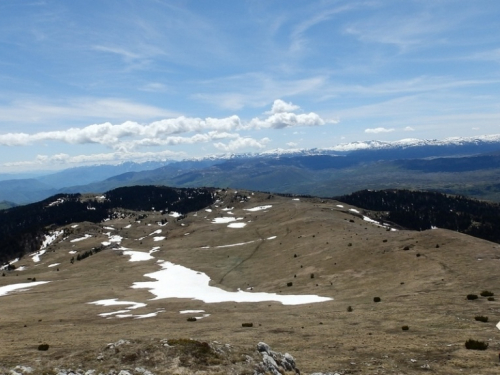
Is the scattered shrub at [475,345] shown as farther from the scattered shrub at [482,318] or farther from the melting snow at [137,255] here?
the melting snow at [137,255]

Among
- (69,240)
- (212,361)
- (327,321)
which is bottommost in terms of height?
(69,240)

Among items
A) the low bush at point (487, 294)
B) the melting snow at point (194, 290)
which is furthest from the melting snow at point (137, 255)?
the low bush at point (487, 294)

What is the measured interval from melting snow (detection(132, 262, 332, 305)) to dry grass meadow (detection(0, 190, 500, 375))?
115 inches

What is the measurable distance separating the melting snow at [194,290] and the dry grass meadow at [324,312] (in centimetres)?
291

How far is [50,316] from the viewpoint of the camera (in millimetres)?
48219

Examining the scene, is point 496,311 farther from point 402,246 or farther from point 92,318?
point 92,318

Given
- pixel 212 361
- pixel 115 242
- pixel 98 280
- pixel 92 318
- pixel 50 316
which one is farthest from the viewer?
pixel 115 242

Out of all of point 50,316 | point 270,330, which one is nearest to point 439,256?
point 270,330

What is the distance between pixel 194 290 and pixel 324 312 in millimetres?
38143

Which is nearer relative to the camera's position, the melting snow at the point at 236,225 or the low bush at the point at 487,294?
the low bush at the point at 487,294

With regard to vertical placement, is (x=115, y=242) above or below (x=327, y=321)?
below

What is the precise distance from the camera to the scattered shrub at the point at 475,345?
20.5 metres

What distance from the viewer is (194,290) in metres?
69.9

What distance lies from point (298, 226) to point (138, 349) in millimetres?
106663
